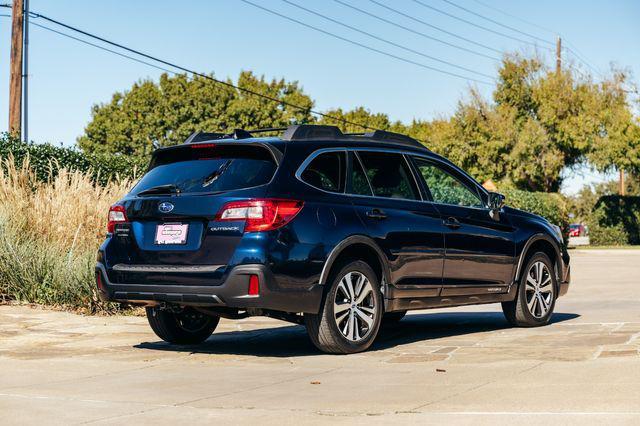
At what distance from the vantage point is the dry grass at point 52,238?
12.4 meters

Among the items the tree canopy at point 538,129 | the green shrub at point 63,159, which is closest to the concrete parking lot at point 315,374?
the green shrub at point 63,159

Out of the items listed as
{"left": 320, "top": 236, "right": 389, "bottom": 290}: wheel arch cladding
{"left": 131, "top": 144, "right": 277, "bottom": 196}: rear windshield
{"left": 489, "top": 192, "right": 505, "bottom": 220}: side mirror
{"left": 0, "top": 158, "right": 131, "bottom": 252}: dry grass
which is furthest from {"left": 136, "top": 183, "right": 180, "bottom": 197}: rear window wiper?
{"left": 0, "top": 158, "right": 131, "bottom": 252}: dry grass

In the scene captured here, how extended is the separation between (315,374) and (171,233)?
1.75m

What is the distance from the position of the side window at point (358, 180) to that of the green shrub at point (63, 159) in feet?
41.4

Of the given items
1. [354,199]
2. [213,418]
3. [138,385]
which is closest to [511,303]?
[354,199]

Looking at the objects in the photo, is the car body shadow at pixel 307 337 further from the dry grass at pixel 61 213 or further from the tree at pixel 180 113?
the tree at pixel 180 113

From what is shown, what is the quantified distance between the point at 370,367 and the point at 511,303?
129 inches

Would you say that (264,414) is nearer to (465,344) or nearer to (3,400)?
(3,400)

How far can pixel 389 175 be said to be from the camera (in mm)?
9344

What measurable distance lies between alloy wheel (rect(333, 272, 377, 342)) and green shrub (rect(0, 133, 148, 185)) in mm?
13041

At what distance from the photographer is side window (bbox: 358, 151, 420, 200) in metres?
9.12

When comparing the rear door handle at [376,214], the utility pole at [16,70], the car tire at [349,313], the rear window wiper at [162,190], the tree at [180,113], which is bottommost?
the car tire at [349,313]

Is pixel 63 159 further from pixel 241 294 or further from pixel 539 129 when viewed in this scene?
pixel 539 129

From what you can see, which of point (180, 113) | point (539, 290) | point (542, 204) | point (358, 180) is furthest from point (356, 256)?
point (180, 113)
